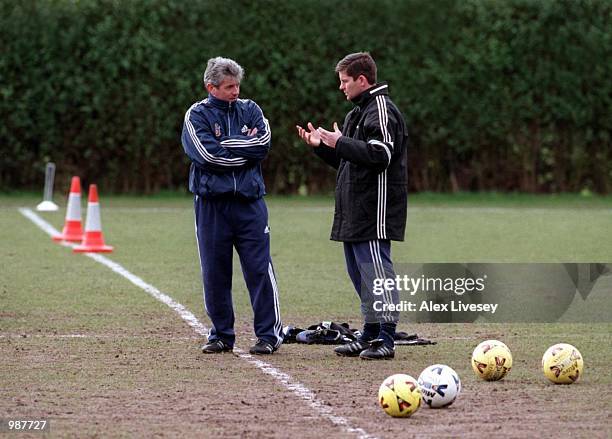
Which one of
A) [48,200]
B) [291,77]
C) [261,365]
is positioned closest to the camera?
[261,365]

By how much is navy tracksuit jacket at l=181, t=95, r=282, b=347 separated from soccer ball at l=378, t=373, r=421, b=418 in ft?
7.62

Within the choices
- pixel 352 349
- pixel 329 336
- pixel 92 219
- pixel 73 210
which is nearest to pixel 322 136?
pixel 352 349

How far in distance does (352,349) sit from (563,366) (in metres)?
1.75

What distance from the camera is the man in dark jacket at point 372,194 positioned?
30.0 feet

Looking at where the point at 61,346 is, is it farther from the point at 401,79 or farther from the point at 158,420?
the point at 401,79

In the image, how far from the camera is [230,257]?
382 inches

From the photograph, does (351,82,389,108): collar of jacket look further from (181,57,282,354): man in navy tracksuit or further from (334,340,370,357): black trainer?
(334,340,370,357): black trainer

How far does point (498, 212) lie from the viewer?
22859mm

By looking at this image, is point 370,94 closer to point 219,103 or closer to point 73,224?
point 219,103

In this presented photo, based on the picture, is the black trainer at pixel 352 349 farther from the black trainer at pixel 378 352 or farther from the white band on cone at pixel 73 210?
→ the white band on cone at pixel 73 210

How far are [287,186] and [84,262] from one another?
11527mm

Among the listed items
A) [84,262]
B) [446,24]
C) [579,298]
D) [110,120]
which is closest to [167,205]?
[110,120]

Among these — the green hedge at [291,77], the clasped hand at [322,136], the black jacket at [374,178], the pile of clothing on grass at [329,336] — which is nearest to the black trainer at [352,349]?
the pile of clothing on grass at [329,336]

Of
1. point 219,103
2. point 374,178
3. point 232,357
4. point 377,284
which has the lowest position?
point 232,357
